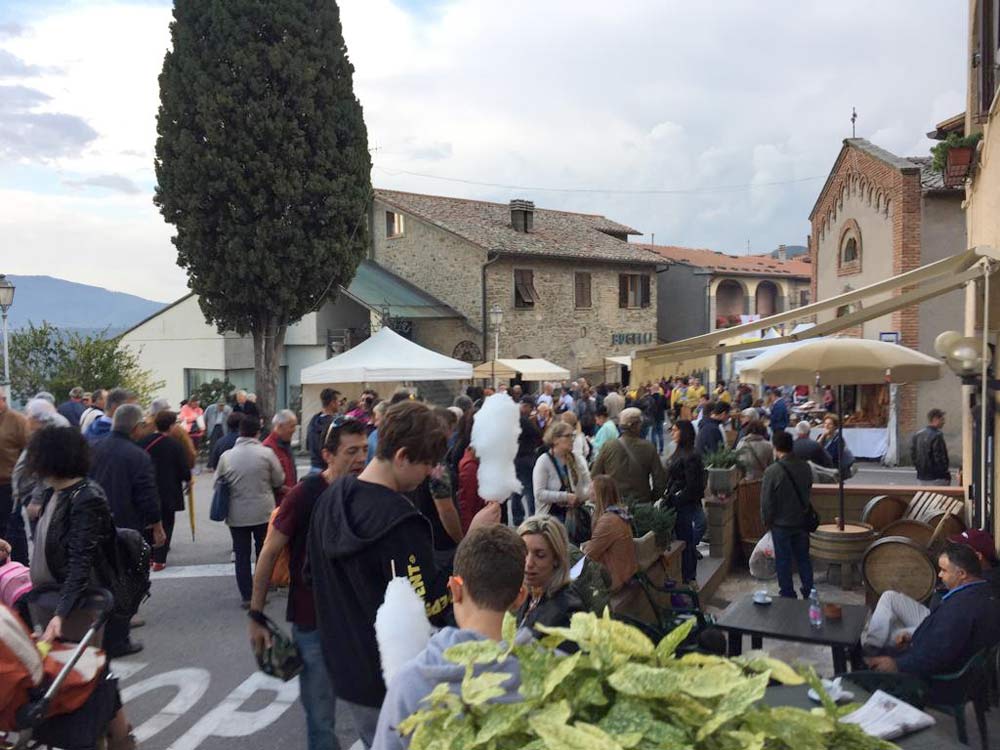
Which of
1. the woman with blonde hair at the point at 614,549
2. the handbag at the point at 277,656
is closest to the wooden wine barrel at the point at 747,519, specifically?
the woman with blonde hair at the point at 614,549

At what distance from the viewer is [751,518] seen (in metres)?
9.07

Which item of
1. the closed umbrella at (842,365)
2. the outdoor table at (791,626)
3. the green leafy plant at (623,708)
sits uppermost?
the closed umbrella at (842,365)

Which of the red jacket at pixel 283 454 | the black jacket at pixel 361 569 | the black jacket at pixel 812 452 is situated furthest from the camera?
the black jacket at pixel 812 452

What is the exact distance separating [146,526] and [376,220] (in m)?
26.4

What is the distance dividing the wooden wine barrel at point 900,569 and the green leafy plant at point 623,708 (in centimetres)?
548

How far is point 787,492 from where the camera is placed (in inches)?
274

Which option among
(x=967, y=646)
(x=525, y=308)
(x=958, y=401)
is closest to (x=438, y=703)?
(x=967, y=646)

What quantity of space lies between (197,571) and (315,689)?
558 centimetres

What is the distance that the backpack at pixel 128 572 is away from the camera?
4.10 metres

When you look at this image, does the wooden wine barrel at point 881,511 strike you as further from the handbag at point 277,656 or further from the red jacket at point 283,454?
the handbag at point 277,656

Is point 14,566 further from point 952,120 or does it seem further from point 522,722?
point 952,120

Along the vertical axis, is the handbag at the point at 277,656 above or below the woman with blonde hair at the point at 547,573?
below

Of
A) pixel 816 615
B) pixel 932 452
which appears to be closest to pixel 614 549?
pixel 816 615

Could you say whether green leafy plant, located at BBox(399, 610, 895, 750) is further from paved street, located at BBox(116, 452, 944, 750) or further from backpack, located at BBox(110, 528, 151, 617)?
paved street, located at BBox(116, 452, 944, 750)
